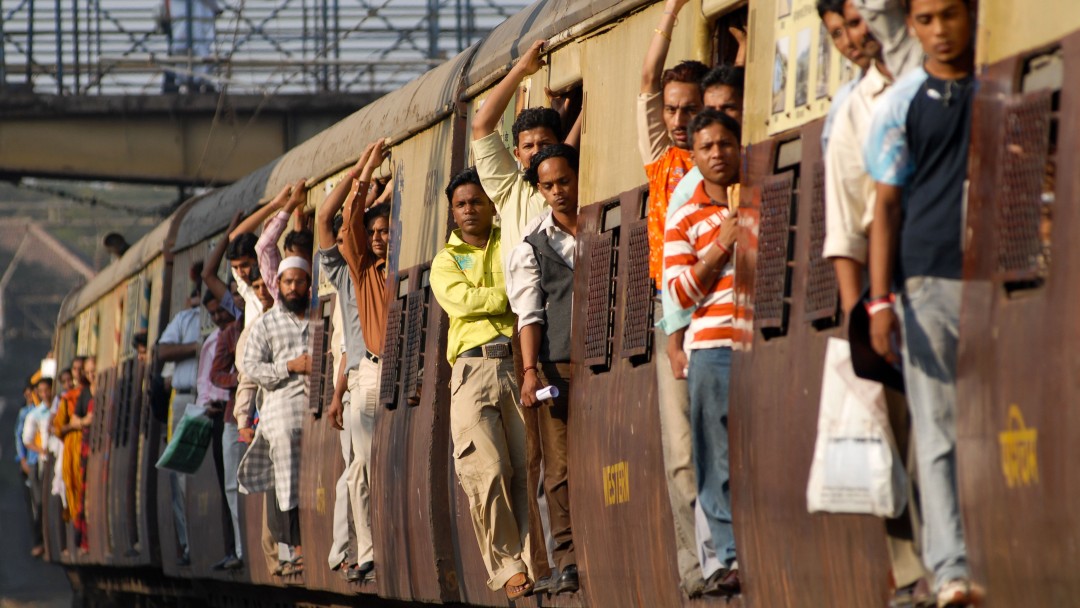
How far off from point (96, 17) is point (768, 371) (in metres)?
21.8

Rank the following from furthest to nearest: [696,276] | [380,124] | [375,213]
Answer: [380,124] → [375,213] → [696,276]

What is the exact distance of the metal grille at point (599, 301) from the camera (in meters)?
7.72

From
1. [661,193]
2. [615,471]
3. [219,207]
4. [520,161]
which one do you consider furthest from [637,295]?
[219,207]

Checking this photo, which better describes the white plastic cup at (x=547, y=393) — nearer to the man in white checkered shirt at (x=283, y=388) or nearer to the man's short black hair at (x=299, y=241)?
the man in white checkered shirt at (x=283, y=388)

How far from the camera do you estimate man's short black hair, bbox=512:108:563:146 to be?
27.7 ft

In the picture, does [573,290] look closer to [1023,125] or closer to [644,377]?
[644,377]

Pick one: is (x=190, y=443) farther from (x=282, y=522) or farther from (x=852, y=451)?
(x=852, y=451)

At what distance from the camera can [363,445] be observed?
1099cm

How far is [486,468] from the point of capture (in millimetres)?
8641

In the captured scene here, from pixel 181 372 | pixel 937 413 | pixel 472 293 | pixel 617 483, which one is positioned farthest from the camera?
pixel 181 372

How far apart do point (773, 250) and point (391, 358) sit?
4.74 meters

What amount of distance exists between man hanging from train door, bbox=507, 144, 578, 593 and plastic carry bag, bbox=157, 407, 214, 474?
20.9ft

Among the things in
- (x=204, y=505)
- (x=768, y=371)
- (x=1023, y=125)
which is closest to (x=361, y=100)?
(x=204, y=505)

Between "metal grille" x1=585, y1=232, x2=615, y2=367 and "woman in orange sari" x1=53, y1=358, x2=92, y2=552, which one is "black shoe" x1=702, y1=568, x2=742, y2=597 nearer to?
"metal grille" x1=585, y1=232, x2=615, y2=367
